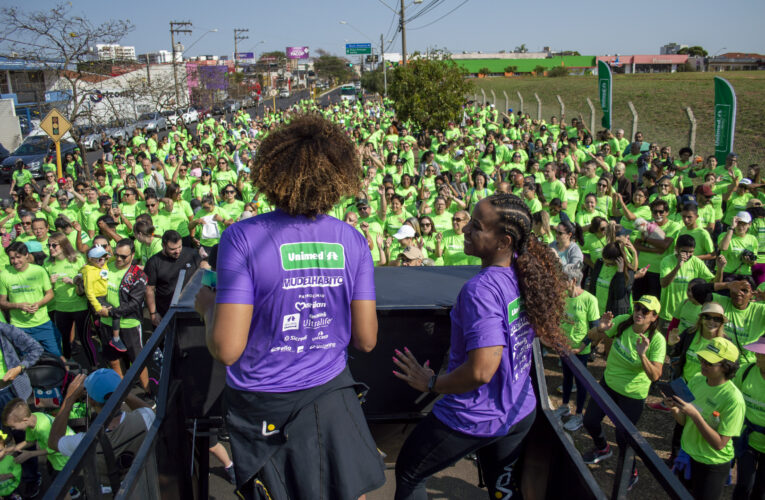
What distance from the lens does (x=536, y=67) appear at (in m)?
93.1

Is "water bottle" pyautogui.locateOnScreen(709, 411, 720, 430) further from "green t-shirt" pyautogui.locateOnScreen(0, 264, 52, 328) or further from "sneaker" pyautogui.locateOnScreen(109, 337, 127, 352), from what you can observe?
"green t-shirt" pyautogui.locateOnScreen(0, 264, 52, 328)

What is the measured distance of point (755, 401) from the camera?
3795mm

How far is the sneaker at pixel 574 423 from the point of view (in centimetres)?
525

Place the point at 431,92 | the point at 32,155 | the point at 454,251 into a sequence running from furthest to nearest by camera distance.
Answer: the point at 32,155 → the point at 431,92 → the point at 454,251

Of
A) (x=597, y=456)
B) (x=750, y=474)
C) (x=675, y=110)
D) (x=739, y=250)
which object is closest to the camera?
(x=750, y=474)

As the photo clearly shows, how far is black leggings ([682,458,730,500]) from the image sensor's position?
3.70 meters

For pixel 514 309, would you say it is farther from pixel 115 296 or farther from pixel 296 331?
pixel 115 296

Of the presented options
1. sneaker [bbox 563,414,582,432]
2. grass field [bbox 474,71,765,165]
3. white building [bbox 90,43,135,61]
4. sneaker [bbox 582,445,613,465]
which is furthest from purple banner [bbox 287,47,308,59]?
sneaker [bbox 582,445,613,465]

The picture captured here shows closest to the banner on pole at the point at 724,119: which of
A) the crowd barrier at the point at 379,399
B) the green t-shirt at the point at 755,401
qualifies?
the green t-shirt at the point at 755,401

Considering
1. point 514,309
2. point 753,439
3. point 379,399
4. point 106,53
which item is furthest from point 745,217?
point 106,53

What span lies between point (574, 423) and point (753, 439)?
166cm

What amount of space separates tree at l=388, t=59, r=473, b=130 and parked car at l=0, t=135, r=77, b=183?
1381 cm

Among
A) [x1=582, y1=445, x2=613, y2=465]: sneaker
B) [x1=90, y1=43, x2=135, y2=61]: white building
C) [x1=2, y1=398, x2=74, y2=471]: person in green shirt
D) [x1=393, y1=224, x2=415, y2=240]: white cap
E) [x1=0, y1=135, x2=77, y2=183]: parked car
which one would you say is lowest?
[x1=582, y1=445, x2=613, y2=465]: sneaker

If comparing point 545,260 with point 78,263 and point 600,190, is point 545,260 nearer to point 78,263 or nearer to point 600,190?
point 78,263
